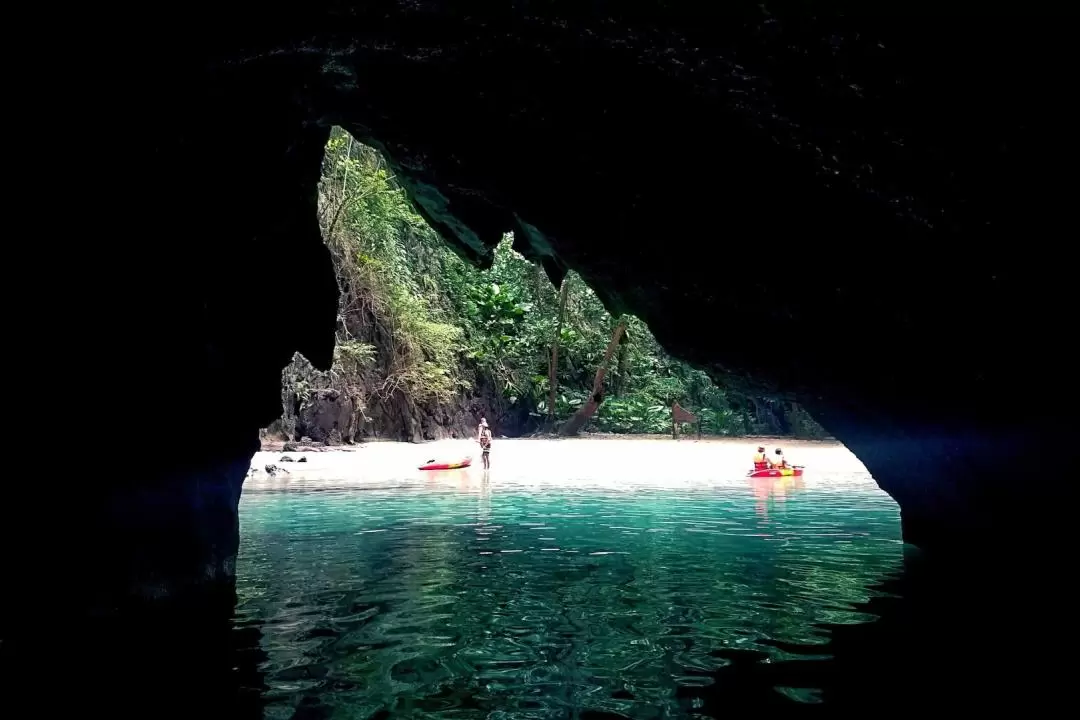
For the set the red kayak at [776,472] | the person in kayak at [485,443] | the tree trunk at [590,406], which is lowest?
the red kayak at [776,472]

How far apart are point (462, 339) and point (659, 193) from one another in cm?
2252

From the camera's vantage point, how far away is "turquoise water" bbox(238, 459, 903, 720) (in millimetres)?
3783

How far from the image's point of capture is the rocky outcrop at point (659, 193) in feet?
12.4

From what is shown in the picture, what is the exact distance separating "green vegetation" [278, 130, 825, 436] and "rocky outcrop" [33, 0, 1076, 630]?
579 inches

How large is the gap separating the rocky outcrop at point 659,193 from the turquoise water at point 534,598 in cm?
123

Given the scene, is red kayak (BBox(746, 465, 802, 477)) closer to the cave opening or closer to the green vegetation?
the cave opening

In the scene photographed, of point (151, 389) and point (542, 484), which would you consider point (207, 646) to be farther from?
point (542, 484)

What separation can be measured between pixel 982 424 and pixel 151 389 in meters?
5.70

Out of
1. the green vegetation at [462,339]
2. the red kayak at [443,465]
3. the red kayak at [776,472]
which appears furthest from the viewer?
the green vegetation at [462,339]

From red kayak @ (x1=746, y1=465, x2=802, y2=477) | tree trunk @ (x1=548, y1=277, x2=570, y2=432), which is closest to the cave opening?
red kayak @ (x1=746, y1=465, x2=802, y2=477)

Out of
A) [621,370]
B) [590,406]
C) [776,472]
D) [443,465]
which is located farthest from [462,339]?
[776,472]

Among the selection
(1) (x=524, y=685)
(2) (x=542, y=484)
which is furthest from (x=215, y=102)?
(2) (x=542, y=484)

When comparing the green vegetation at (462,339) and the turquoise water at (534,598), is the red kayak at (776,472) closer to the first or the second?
the turquoise water at (534,598)

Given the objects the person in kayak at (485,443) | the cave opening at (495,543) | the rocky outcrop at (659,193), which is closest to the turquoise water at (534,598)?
the cave opening at (495,543)
